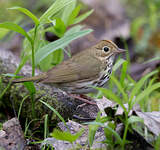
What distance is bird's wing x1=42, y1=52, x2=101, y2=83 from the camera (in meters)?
3.41

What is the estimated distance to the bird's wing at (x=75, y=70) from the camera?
134 inches

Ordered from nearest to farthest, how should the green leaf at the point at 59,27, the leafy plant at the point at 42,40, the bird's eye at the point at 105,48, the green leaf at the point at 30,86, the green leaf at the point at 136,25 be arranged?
the leafy plant at the point at 42,40
the green leaf at the point at 30,86
the green leaf at the point at 59,27
the bird's eye at the point at 105,48
the green leaf at the point at 136,25

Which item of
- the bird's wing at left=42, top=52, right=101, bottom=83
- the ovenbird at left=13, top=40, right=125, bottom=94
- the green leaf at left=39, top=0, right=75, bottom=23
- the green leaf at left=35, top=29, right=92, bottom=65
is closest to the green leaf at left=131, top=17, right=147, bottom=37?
the ovenbird at left=13, top=40, right=125, bottom=94

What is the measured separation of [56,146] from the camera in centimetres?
248

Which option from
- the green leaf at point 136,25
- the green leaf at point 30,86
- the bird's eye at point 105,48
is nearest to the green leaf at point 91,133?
the green leaf at point 30,86

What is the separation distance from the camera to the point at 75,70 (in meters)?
3.53

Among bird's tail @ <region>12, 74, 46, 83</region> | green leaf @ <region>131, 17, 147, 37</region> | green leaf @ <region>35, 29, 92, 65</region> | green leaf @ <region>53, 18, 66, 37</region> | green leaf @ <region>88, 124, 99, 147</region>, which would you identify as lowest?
green leaf @ <region>88, 124, 99, 147</region>

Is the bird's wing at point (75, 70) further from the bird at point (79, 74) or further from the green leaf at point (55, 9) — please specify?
the green leaf at point (55, 9)

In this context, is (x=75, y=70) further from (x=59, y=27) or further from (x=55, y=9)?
(x=55, y=9)

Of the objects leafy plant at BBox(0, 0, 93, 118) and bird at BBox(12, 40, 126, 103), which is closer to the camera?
leafy plant at BBox(0, 0, 93, 118)

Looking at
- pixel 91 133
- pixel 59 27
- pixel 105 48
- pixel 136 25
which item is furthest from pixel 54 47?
pixel 136 25

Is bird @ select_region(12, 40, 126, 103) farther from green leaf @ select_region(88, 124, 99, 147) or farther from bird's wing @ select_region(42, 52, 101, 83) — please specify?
green leaf @ select_region(88, 124, 99, 147)

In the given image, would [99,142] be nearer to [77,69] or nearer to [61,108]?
[61,108]

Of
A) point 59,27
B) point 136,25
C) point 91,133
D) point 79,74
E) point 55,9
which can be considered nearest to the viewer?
point 91,133
